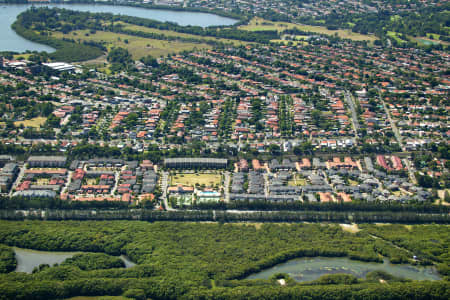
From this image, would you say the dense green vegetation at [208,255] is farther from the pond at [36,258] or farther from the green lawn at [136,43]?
the green lawn at [136,43]

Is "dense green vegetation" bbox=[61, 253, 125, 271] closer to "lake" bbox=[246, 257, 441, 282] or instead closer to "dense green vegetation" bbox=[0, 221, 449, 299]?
"dense green vegetation" bbox=[0, 221, 449, 299]

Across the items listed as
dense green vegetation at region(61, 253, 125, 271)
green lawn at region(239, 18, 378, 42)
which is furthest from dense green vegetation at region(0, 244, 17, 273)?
green lawn at region(239, 18, 378, 42)

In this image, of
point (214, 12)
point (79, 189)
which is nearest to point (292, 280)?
point (79, 189)

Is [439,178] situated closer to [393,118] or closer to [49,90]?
[393,118]

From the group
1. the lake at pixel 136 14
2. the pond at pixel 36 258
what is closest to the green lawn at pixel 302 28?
the lake at pixel 136 14

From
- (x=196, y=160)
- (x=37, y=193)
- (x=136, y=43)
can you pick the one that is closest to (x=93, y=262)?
(x=37, y=193)

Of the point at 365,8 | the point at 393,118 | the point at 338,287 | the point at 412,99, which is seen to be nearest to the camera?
the point at 338,287
